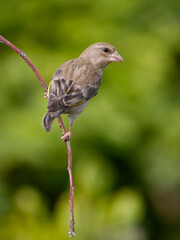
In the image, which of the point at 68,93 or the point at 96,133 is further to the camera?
the point at 96,133

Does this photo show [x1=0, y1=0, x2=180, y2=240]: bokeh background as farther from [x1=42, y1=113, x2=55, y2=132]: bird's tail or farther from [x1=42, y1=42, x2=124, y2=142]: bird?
[x1=42, y1=113, x2=55, y2=132]: bird's tail

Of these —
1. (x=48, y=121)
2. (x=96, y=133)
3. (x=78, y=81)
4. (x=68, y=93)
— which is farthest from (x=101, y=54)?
(x=96, y=133)

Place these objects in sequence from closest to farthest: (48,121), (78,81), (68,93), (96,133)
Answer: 1. (48,121)
2. (68,93)
3. (78,81)
4. (96,133)

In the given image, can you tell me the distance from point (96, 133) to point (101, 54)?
3098 millimetres

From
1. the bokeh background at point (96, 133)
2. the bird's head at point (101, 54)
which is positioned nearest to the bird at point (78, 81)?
the bird's head at point (101, 54)

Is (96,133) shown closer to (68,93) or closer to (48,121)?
(68,93)

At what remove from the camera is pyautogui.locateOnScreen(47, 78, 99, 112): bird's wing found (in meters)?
3.59

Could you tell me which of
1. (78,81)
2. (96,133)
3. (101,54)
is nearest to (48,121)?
(78,81)

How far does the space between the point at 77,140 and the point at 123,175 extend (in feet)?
2.72

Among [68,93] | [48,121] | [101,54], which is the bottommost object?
[48,121]

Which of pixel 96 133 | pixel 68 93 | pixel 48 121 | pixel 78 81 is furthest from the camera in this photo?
pixel 96 133

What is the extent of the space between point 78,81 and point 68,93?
0.59 ft

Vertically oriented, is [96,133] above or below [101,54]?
below

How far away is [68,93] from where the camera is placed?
12.2ft
